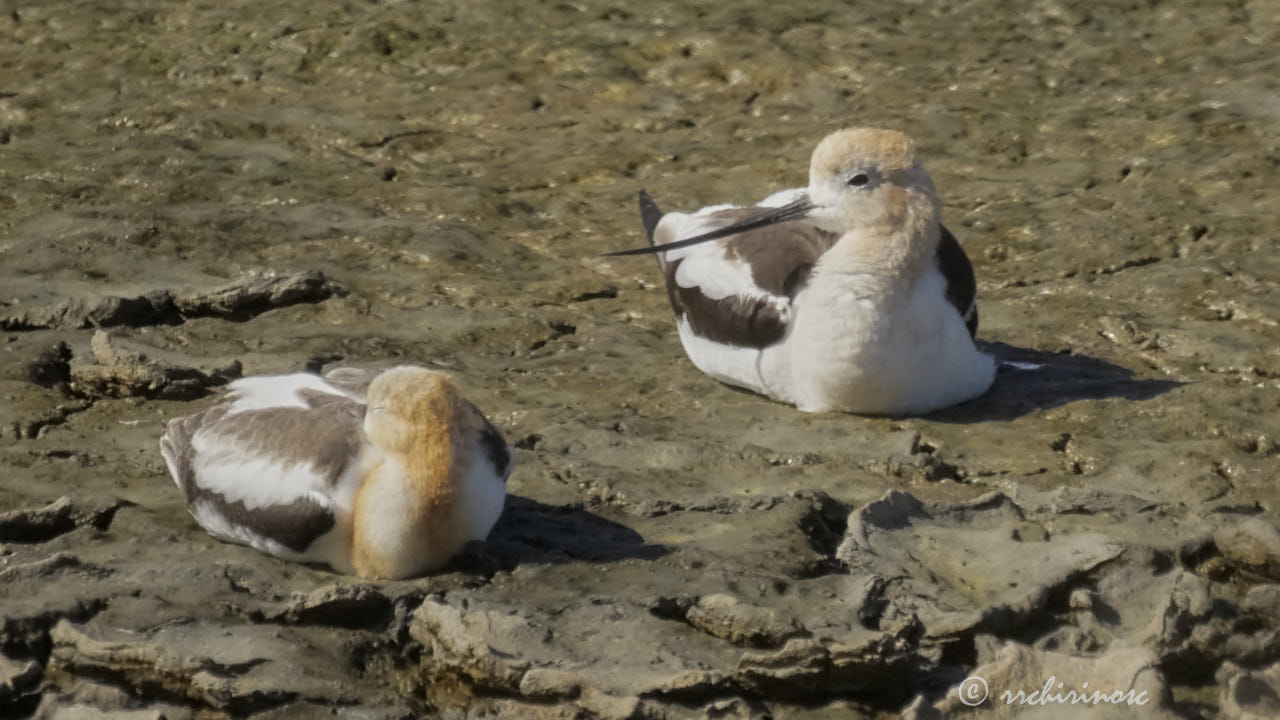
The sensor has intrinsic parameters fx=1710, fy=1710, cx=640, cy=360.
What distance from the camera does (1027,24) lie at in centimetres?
1005

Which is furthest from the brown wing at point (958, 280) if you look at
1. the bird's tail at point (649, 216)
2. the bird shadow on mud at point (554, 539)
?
the bird shadow on mud at point (554, 539)

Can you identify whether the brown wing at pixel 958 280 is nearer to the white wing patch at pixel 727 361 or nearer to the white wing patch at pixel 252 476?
the white wing patch at pixel 727 361

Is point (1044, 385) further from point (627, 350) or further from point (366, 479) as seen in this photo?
point (366, 479)

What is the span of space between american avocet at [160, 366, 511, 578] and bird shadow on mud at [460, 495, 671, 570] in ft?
0.43
